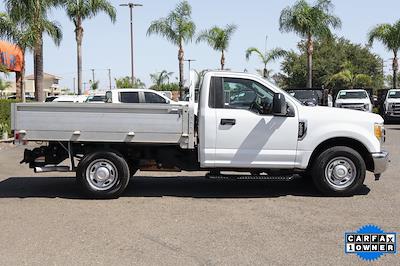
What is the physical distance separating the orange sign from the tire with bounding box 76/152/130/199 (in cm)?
2232

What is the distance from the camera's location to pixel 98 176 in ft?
26.2

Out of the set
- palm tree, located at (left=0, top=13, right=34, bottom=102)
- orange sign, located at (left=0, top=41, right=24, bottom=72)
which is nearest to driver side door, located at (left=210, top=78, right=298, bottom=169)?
palm tree, located at (left=0, top=13, right=34, bottom=102)

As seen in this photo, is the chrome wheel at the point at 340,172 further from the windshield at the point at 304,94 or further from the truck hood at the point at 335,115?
the windshield at the point at 304,94

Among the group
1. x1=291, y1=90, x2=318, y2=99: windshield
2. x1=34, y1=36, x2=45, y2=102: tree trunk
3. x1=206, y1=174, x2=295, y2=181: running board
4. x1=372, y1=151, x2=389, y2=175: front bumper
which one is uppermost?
x1=34, y1=36, x2=45, y2=102: tree trunk

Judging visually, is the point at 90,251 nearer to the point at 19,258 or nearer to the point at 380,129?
the point at 19,258

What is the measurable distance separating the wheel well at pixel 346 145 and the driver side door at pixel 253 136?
0.42m

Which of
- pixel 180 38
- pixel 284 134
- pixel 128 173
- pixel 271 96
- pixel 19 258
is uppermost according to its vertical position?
pixel 180 38

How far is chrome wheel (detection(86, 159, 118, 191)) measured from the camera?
7988 millimetres

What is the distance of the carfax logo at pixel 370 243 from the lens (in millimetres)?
5274

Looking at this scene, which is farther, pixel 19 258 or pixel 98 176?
pixel 98 176

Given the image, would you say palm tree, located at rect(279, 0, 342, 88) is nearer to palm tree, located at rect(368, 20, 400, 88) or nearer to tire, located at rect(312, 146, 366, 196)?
palm tree, located at rect(368, 20, 400, 88)

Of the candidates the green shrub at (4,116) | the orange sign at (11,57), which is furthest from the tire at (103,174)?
the orange sign at (11,57)

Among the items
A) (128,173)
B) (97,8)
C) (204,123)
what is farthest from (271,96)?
(97,8)

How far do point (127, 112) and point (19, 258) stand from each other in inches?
124
